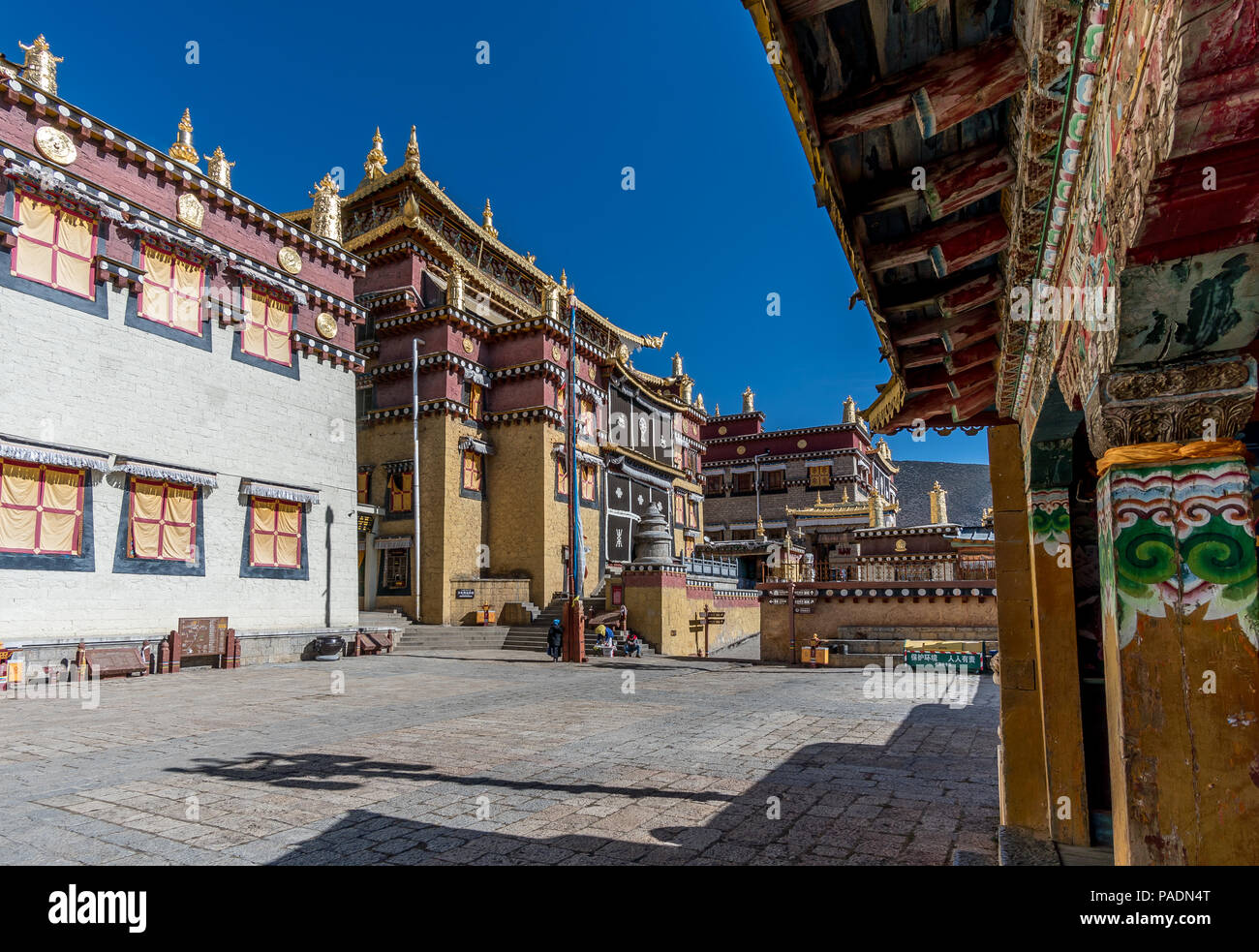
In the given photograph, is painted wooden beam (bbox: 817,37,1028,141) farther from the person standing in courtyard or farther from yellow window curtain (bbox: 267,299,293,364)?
yellow window curtain (bbox: 267,299,293,364)

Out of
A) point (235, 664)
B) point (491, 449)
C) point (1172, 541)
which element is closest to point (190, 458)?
point (235, 664)

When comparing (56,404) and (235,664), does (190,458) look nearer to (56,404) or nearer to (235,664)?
(56,404)

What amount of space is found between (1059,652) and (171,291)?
67.7 feet

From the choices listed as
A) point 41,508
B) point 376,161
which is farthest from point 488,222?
point 41,508

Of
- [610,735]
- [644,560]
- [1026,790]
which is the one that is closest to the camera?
[1026,790]

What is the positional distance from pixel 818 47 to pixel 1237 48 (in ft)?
4.04

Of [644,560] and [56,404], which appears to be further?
[644,560]

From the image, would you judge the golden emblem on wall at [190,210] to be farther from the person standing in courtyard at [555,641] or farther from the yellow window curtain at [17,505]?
the person standing in courtyard at [555,641]

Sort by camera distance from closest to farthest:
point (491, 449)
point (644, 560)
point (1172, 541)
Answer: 1. point (1172, 541)
2. point (644, 560)
3. point (491, 449)

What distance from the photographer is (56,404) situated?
51.9ft

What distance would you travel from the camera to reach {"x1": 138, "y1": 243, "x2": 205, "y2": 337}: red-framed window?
18.0m

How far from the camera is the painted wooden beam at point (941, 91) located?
99.7 inches

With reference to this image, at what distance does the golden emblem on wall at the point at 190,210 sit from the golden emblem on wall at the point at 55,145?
2.45 m

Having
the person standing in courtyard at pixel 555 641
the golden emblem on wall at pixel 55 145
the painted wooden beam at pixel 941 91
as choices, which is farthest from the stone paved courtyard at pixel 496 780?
the golden emblem on wall at pixel 55 145
